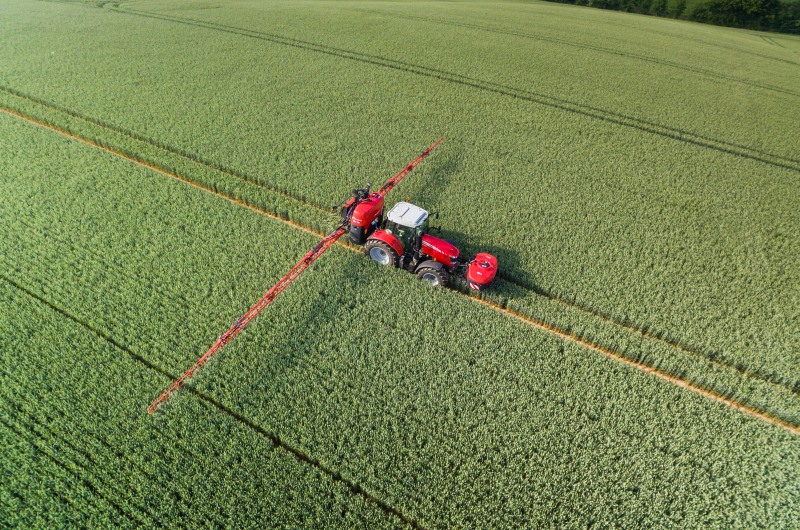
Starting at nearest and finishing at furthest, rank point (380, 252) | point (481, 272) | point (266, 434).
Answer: point (266, 434), point (481, 272), point (380, 252)

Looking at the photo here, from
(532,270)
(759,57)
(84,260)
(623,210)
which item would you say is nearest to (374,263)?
(532,270)

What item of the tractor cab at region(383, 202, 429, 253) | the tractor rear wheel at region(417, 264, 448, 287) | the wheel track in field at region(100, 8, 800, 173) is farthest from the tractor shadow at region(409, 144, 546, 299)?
the wheel track in field at region(100, 8, 800, 173)

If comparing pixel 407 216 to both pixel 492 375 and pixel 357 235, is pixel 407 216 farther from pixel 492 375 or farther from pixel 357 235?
pixel 492 375

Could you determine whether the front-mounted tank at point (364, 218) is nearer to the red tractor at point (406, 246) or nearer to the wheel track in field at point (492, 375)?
the red tractor at point (406, 246)

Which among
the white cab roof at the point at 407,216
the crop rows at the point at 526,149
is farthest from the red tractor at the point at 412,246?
the crop rows at the point at 526,149

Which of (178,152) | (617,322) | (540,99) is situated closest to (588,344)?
(617,322)

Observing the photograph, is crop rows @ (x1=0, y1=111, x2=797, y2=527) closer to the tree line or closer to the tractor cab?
the tractor cab
